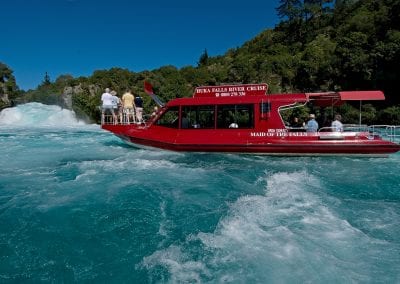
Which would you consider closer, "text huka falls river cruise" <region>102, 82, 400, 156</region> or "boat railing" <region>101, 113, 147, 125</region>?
"text huka falls river cruise" <region>102, 82, 400, 156</region>

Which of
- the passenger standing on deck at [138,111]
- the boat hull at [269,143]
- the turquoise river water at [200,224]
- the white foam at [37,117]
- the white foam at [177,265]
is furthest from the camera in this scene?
the white foam at [37,117]

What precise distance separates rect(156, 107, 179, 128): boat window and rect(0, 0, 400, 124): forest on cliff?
24.1 metres

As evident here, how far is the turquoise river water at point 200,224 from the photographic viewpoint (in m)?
4.75

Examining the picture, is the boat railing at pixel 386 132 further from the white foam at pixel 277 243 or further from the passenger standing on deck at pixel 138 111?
the passenger standing on deck at pixel 138 111

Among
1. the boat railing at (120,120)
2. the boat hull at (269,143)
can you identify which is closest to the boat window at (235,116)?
the boat hull at (269,143)

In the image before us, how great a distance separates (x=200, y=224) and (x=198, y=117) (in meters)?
7.91

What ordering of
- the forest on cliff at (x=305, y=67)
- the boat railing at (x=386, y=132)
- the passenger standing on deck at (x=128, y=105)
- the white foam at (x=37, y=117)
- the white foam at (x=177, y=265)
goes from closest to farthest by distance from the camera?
the white foam at (x=177, y=265)
the boat railing at (x=386, y=132)
the passenger standing on deck at (x=128, y=105)
the forest on cliff at (x=305, y=67)
the white foam at (x=37, y=117)

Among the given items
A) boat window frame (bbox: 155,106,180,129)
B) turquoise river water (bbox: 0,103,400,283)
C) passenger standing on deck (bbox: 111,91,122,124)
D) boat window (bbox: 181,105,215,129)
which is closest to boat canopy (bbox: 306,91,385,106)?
turquoise river water (bbox: 0,103,400,283)

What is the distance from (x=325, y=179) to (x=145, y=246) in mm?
6200

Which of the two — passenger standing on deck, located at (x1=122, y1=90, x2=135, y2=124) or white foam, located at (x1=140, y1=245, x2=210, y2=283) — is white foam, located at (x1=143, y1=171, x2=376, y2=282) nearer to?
white foam, located at (x1=140, y1=245, x2=210, y2=283)

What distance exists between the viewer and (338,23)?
6188 centimetres

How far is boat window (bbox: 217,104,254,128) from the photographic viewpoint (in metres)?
13.1

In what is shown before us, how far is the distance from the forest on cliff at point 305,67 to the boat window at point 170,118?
24136 mm

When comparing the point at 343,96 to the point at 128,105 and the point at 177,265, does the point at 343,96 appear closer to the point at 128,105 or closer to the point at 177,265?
the point at 128,105
